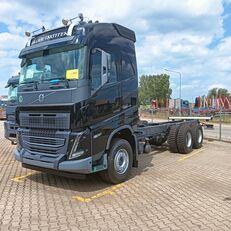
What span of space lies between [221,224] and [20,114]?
4700mm

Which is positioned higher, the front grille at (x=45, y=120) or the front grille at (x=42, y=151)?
the front grille at (x=45, y=120)

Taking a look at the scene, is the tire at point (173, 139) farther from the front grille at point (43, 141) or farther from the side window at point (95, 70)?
the front grille at point (43, 141)

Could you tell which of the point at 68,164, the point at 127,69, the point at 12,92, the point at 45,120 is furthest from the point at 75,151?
the point at 12,92

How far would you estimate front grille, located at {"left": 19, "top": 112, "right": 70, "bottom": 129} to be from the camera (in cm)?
679

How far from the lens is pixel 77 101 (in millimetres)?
6676

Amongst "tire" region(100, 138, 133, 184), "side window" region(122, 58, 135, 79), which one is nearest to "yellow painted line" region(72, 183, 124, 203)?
"tire" region(100, 138, 133, 184)

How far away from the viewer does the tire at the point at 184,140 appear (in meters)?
11.9

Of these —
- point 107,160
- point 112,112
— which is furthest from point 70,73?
point 107,160

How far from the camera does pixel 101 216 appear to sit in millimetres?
5602

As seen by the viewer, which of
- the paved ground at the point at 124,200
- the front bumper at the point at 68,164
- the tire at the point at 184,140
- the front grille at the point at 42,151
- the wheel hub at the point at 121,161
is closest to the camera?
the paved ground at the point at 124,200

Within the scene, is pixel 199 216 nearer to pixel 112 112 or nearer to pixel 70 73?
pixel 112 112

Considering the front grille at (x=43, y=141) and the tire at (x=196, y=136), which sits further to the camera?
the tire at (x=196, y=136)

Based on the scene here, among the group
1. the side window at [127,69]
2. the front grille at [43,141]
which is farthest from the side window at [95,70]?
the front grille at [43,141]

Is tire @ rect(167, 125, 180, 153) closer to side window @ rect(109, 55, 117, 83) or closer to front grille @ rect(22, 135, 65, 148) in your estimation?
side window @ rect(109, 55, 117, 83)
